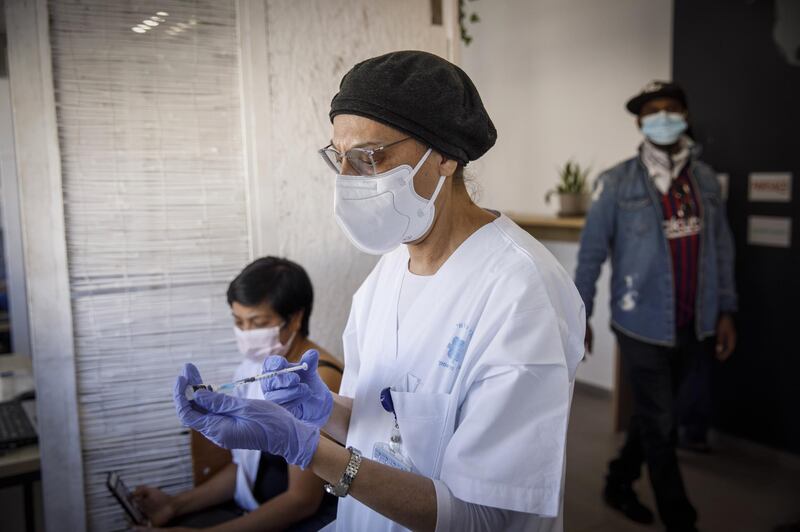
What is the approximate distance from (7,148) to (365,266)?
3259 millimetres

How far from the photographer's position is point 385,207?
1.19 metres

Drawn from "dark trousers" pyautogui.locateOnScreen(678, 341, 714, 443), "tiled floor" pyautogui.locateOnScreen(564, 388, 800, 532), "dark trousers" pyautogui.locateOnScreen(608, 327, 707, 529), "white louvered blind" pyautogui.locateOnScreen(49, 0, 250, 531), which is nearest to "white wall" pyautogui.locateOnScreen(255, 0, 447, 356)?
"white louvered blind" pyautogui.locateOnScreen(49, 0, 250, 531)

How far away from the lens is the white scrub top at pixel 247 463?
69.9 inches

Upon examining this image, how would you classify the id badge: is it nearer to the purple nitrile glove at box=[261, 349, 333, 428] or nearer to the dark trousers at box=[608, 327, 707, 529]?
the purple nitrile glove at box=[261, 349, 333, 428]

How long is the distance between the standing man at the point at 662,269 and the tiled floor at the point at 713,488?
0.22m

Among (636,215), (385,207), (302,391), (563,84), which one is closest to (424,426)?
(302,391)

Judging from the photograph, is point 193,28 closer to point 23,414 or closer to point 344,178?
point 344,178

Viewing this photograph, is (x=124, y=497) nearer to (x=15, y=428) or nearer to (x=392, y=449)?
(x=15, y=428)

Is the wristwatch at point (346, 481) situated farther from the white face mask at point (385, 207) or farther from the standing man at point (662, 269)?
the standing man at point (662, 269)

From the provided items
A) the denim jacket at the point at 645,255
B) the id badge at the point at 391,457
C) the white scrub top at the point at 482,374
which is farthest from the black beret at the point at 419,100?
the denim jacket at the point at 645,255

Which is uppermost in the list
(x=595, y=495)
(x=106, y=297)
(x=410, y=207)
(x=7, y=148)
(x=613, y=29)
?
(x=613, y=29)

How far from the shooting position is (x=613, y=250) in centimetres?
276

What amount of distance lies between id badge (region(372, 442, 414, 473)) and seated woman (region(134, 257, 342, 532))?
46 cm

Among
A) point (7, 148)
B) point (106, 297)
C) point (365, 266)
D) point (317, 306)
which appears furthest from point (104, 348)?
point (7, 148)
